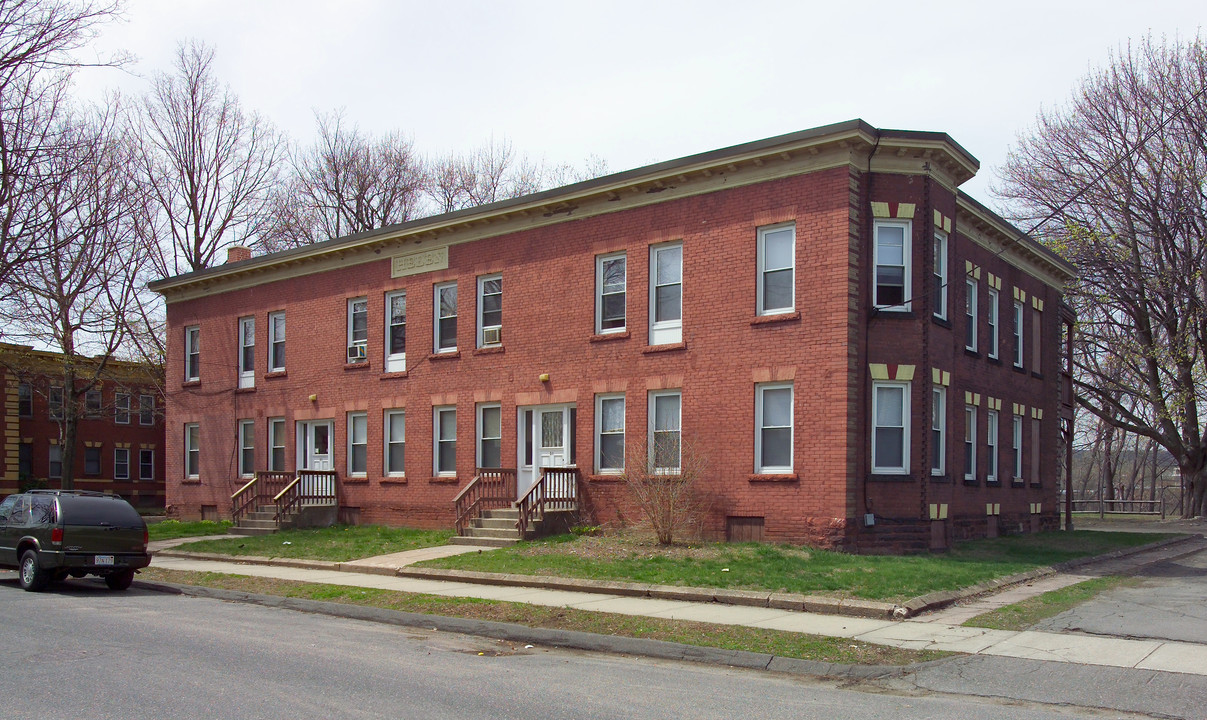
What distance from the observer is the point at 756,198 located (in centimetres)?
1972

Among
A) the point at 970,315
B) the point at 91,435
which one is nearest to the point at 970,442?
the point at 970,315

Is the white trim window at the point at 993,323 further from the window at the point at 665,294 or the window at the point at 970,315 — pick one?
the window at the point at 665,294

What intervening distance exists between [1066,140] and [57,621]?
34.1m

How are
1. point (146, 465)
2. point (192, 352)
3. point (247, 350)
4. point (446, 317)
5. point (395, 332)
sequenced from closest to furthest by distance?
point (446, 317)
point (395, 332)
point (247, 350)
point (192, 352)
point (146, 465)

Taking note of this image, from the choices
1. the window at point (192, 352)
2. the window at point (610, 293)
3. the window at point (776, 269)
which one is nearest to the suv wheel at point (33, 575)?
the window at point (610, 293)

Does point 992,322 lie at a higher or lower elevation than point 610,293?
lower

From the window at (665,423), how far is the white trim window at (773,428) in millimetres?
1672

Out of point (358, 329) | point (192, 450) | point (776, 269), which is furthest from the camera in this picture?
point (192, 450)

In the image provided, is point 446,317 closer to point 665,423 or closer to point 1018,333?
point 665,423

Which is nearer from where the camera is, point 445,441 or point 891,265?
point 891,265

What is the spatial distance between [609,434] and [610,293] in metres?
3.12

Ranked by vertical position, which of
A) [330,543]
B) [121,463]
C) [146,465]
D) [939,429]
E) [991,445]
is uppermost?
[939,429]

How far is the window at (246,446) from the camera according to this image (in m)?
30.4

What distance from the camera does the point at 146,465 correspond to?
54.8 metres
